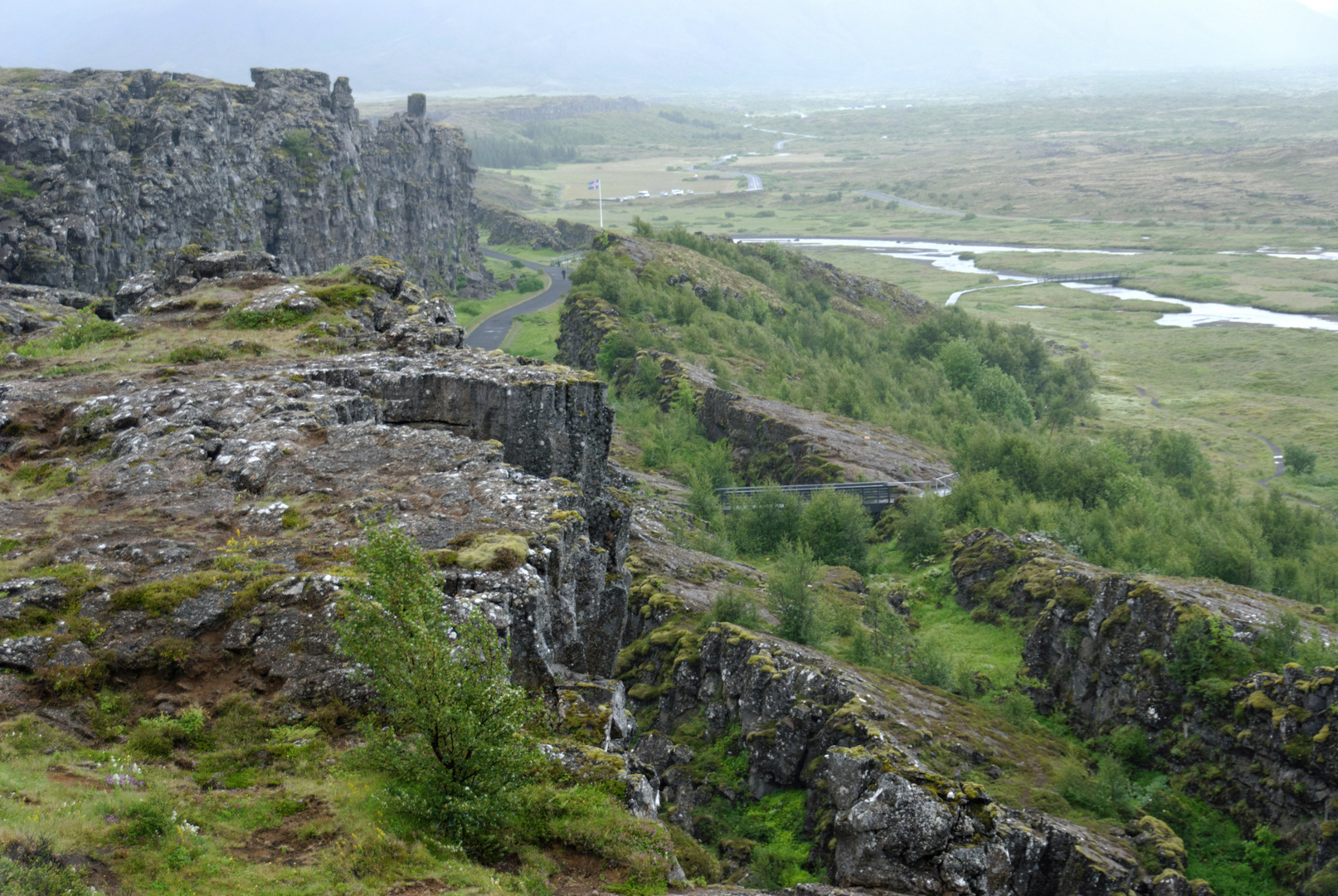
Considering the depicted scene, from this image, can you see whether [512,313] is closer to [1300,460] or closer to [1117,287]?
[1300,460]

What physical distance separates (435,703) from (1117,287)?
163933 mm

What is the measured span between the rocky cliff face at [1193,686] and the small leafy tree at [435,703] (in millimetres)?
21322

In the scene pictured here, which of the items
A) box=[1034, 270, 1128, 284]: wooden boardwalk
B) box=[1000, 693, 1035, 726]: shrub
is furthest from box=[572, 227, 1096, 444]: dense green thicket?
box=[1034, 270, 1128, 284]: wooden boardwalk

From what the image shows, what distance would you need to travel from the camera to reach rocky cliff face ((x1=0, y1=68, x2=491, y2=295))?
66.7m

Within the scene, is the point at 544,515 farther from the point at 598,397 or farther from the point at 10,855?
the point at 10,855

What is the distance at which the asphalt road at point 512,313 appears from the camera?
91.8m

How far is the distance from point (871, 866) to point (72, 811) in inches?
598

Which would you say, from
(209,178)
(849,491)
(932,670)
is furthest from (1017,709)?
(209,178)

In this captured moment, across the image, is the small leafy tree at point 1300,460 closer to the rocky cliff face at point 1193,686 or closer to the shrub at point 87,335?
the rocky cliff face at point 1193,686

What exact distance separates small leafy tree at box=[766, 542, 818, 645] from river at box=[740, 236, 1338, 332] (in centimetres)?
10880

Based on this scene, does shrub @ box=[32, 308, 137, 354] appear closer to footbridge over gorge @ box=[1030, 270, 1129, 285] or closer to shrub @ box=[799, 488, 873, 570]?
shrub @ box=[799, 488, 873, 570]

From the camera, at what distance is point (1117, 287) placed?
156250mm

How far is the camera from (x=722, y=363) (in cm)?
7700

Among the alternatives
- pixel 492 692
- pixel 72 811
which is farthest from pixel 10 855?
pixel 492 692
